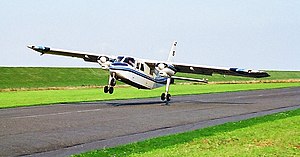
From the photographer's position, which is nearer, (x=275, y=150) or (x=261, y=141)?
(x=275, y=150)

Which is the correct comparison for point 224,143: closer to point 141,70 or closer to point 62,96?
point 141,70

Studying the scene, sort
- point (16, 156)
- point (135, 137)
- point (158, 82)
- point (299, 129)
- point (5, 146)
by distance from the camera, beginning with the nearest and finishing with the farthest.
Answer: point (16, 156) → point (5, 146) → point (135, 137) → point (299, 129) → point (158, 82)

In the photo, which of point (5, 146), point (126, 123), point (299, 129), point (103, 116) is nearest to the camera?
point (5, 146)

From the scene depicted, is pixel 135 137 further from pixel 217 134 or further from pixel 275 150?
pixel 275 150

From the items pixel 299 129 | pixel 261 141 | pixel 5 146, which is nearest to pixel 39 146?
pixel 5 146

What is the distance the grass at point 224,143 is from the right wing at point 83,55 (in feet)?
56.5

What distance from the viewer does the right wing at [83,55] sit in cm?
3868

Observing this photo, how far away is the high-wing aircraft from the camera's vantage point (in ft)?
120

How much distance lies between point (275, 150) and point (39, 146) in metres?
6.74

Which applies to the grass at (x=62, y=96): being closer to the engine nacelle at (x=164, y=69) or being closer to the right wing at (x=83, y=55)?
the right wing at (x=83, y=55)

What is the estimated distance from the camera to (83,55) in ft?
141

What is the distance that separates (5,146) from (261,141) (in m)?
7.64

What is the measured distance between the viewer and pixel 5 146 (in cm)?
1666

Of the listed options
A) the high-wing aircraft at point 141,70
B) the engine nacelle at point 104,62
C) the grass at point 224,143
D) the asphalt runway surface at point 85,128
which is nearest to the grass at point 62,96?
the high-wing aircraft at point 141,70
